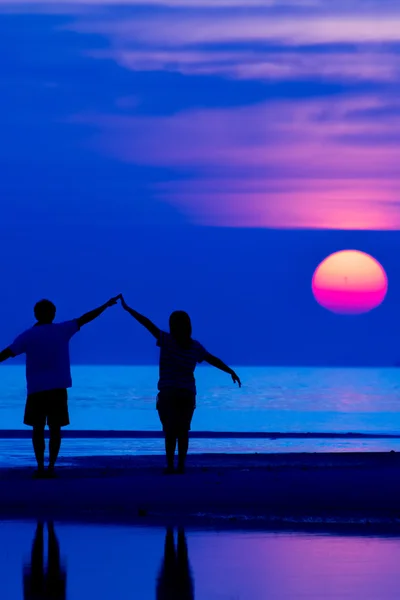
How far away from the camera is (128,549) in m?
9.10

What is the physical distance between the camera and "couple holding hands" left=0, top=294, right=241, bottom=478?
14.2 meters

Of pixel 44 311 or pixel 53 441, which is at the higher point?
pixel 44 311

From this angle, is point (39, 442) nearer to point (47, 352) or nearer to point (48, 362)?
point (48, 362)

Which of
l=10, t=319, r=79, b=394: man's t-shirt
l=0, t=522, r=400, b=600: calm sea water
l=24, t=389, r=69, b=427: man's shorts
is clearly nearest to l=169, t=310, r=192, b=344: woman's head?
l=10, t=319, r=79, b=394: man's t-shirt

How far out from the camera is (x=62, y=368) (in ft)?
46.7

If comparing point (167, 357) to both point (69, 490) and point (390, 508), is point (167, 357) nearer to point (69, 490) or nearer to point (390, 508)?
point (69, 490)

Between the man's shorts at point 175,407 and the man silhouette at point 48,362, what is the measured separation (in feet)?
3.34

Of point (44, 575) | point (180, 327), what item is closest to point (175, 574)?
point (44, 575)

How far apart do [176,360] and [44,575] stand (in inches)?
263

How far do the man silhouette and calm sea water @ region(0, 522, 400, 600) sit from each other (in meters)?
3.99

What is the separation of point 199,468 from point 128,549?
7.39m

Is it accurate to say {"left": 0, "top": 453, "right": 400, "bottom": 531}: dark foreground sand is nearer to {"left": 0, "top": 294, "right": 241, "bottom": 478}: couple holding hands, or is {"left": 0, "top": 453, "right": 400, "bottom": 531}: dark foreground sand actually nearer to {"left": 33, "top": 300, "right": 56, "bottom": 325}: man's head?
{"left": 0, "top": 294, "right": 241, "bottom": 478}: couple holding hands

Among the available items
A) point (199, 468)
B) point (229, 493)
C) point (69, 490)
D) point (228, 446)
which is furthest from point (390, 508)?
point (228, 446)

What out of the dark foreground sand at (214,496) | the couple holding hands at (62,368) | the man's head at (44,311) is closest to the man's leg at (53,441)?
the couple holding hands at (62,368)
